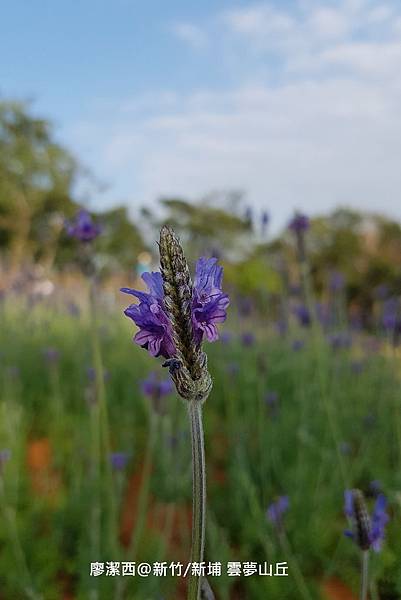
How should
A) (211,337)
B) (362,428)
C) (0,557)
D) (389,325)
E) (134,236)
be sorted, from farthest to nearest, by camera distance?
(134,236), (362,428), (389,325), (0,557), (211,337)

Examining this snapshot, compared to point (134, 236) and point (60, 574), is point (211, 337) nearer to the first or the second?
point (60, 574)

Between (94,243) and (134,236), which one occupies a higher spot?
(134,236)

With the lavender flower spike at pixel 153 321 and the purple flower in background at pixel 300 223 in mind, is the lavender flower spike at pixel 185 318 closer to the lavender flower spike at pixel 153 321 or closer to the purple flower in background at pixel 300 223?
the lavender flower spike at pixel 153 321

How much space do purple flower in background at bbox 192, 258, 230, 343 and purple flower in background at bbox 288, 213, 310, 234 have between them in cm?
169

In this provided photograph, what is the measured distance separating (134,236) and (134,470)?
2920 cm

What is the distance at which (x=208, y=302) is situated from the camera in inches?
37.4

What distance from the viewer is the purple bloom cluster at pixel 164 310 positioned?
94 cm

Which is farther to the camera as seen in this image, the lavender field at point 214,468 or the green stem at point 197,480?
the lavender field at point 214,468

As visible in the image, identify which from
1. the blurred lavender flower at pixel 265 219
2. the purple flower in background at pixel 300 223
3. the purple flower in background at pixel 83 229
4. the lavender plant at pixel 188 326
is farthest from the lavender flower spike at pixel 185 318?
the blurred lavender flower at pixel 265 219

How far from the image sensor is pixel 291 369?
15.1 feet

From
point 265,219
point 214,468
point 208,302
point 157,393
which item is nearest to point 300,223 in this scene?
point 265,219

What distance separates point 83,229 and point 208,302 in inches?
48.0

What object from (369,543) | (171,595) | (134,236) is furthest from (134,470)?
(134,236)

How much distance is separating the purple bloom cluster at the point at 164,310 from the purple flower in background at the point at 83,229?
1132 millimetres
